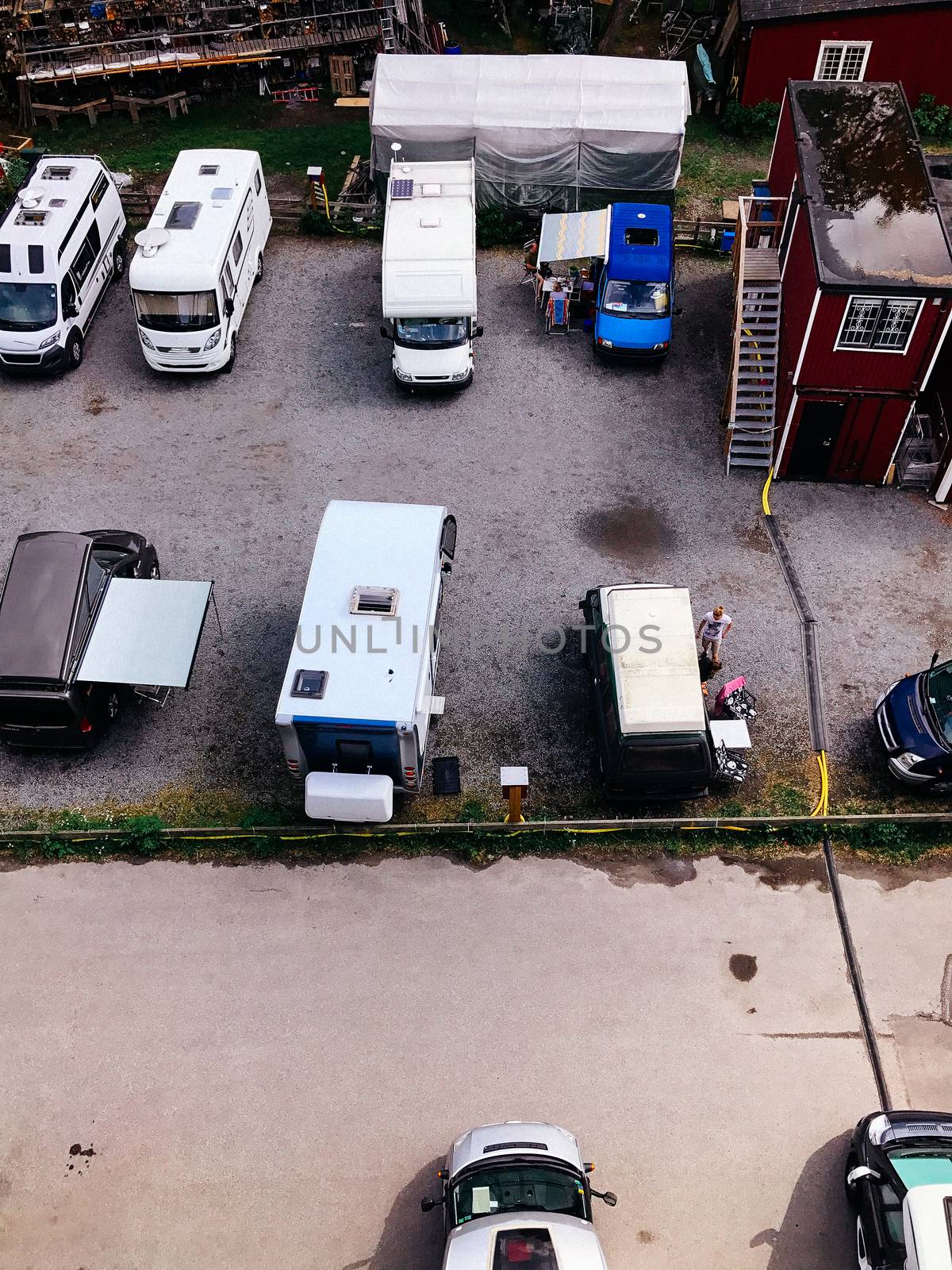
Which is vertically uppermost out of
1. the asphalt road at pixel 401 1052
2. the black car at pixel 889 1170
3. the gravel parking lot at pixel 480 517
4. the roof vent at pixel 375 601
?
the roof vent at pixel 375 601

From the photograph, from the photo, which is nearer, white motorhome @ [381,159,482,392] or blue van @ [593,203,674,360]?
white motorhome @ [381,159,482,392]

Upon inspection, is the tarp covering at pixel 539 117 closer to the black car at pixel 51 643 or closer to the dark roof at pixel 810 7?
the dark roof at pixel 810 7

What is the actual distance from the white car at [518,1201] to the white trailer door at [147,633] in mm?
7791

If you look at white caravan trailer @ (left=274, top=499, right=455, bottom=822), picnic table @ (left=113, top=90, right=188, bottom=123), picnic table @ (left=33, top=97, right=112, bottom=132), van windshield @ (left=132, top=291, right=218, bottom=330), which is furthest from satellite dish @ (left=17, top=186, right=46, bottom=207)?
white caravan trailer @ (left=274, top=499, right=455, bottom=822)

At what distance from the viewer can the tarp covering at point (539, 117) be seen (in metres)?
25.2

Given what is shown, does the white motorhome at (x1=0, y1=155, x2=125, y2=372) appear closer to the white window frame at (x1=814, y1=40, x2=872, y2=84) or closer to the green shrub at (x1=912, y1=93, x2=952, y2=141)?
the white window frame at (x1=814, y1=40, x2=872, y2=84)

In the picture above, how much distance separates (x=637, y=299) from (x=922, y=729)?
1213 cm

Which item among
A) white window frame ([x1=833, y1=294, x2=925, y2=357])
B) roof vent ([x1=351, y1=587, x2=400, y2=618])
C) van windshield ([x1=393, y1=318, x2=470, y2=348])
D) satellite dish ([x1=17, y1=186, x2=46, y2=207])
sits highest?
white window frame ([x1=833, y1=294, x2=925, y2=357])

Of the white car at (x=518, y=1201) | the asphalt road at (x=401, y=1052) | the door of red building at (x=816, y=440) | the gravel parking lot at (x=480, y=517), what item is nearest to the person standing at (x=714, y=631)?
the gravel parking lot at (x=480, y=517)

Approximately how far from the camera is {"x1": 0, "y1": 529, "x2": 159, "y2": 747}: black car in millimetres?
15320

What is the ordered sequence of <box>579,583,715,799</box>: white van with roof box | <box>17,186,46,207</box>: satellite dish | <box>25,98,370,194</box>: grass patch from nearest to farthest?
<box>579,583,715,799</box>: white van with roof box < <box>17,186,46,207</box>: satellite dish < <box>25,98,370,194</box>: grass patch

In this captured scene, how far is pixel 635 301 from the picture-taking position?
75.2 feet

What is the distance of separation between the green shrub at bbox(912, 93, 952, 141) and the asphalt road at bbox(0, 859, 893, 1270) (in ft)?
78.0

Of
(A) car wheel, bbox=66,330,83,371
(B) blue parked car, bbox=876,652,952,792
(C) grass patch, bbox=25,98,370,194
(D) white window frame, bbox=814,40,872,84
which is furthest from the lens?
(C) grass patch, bbox=25,98,370,194
